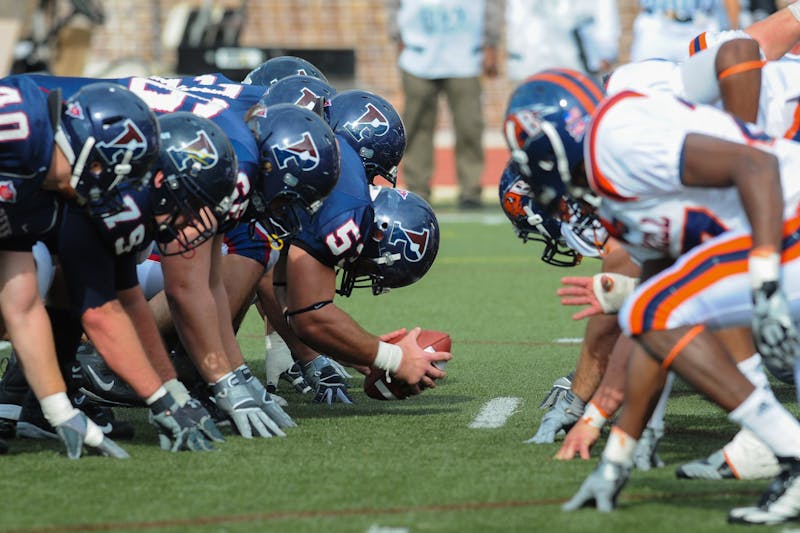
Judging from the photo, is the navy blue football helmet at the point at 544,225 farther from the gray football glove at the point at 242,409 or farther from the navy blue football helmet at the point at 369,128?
the gray football glove at the point at 242,409

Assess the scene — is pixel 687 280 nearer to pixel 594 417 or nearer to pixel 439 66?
pixel 594 417

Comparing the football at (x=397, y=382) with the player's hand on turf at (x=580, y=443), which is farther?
the football at (x=397, y=382)

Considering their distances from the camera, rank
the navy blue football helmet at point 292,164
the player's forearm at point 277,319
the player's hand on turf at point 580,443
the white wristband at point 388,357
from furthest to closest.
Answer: the player's forearm at point 277,319 < the white wristband at point 388,357 < the navy blue football helmet at point 292,164 < the player's hand on turf at point 580,443

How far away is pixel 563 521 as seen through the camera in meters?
3.89

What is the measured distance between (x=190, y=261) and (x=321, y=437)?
0.78m

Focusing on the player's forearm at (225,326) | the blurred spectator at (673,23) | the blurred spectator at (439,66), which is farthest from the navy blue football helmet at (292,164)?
the blurred spectator at (439,66)

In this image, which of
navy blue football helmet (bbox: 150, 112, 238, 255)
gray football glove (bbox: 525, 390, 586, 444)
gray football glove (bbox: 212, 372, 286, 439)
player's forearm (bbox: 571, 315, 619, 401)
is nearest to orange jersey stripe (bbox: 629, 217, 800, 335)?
player's forearm (bbox: 571, 315, 619, 401)

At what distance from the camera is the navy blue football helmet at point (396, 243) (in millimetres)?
5797

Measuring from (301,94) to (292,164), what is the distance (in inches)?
37.0

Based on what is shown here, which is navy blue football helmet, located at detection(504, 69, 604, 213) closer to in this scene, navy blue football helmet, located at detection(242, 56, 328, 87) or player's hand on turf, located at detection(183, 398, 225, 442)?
player's hand on turf, located at detection(183, 398, 225, 442)

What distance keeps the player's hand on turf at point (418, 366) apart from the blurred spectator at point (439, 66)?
24.7 ft

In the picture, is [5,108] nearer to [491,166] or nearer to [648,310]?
[648,310]

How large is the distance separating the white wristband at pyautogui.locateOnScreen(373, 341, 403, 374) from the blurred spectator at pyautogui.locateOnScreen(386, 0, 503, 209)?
761cm

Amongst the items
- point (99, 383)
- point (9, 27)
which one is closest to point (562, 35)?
point (9, 27)
